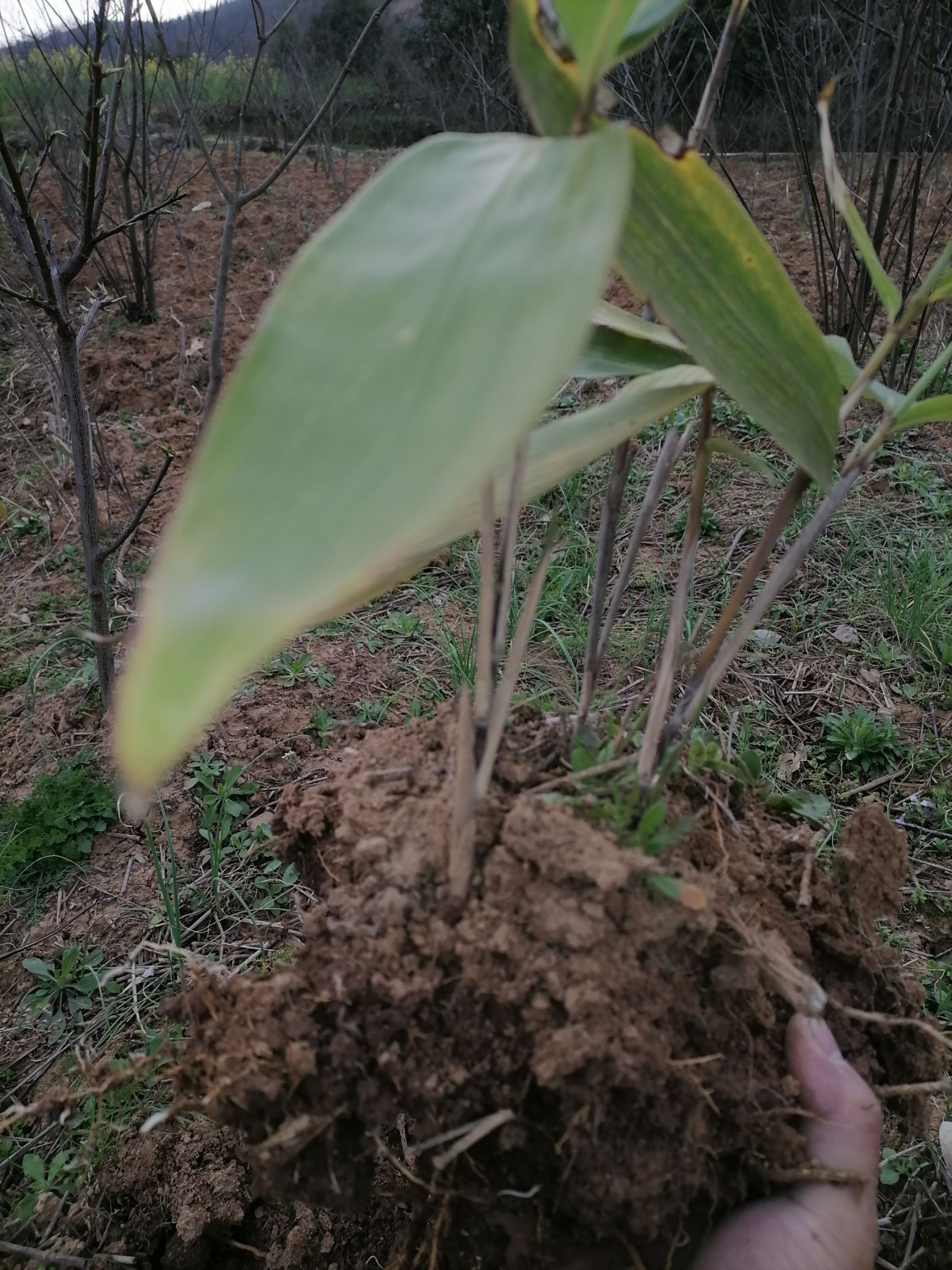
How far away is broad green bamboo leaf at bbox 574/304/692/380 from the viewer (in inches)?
22.0

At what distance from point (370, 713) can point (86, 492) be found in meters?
0.65

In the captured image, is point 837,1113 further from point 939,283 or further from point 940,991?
point 940,991

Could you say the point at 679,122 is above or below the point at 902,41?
below

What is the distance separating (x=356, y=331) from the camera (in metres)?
0.29

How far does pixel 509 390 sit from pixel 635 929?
39 centimetres

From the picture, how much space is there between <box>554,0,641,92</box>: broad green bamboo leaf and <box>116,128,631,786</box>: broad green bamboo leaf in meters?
0.04

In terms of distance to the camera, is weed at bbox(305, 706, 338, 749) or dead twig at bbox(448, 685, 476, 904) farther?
weed at bbox(305, 706, 338, 749)

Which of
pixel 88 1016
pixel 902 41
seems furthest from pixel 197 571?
pixel 902 41

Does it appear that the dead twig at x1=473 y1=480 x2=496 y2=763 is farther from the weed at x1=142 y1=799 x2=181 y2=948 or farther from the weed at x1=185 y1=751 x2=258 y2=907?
the weed at x1=185 y1=751 x2=258 y2=907

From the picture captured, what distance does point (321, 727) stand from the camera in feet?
4.95

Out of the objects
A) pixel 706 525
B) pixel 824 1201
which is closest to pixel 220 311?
pixel 706 525

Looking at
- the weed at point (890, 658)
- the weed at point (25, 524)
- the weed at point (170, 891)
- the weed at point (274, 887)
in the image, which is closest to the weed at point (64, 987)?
the weed at point (170, 891)

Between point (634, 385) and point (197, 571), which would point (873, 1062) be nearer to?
point (634, 385)

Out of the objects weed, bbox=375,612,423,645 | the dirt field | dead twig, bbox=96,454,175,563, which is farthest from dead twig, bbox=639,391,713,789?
weed, bbox=375,612,423,645
